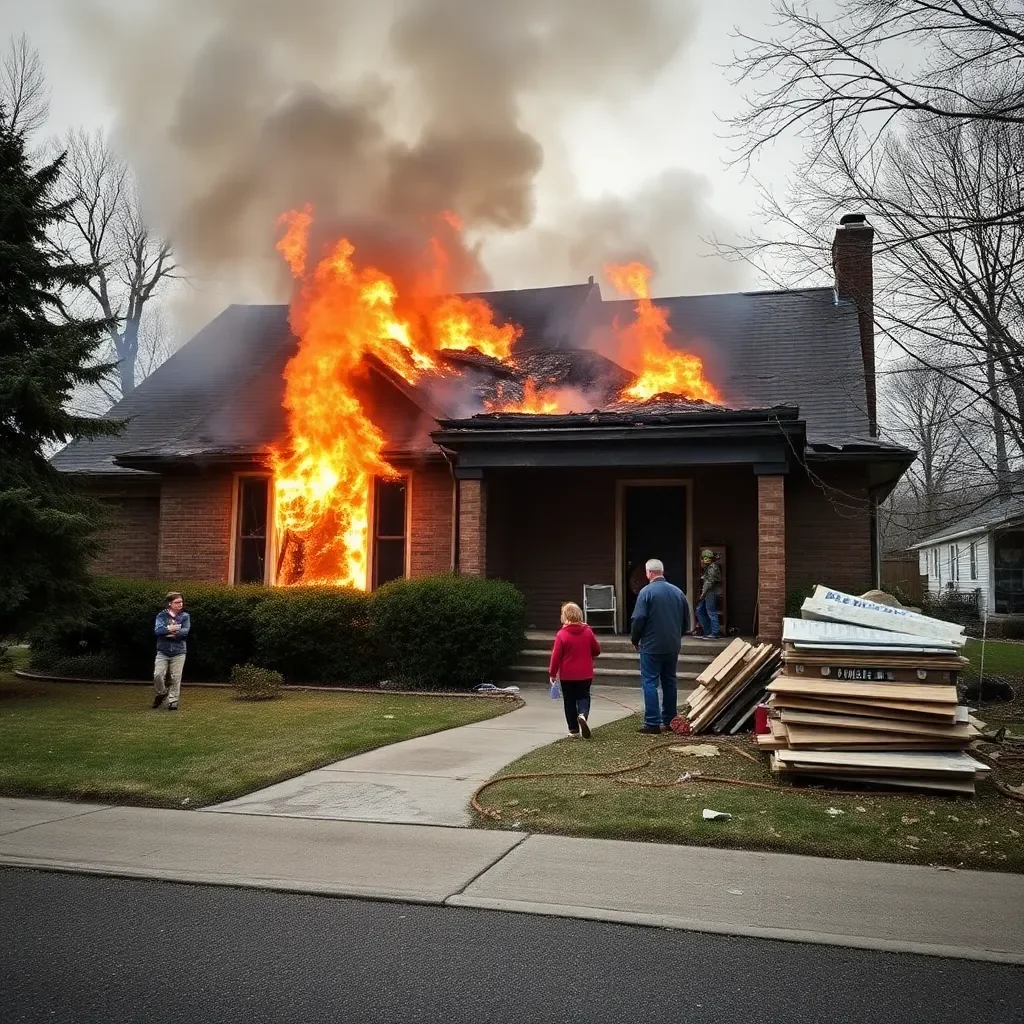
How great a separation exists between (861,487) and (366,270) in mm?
9509

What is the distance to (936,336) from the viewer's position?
8672 mm

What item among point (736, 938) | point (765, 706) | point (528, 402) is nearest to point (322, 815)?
point (736, 938)

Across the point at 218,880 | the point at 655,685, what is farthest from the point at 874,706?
the point at 218,880

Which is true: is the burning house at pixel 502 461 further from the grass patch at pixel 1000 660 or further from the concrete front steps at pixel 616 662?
the grass patch at pixel 1000 660

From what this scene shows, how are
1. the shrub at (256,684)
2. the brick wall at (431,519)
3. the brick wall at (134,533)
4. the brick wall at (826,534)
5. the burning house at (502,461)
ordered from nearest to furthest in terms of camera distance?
the shrub at (256,684) → the burning house at (502,461) → the brick wall at (826,534) → the brick wall at (431,519) → the brick wall at (134,533)

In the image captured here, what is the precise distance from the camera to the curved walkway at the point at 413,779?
6.20 meters

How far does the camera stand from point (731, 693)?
8.88 m

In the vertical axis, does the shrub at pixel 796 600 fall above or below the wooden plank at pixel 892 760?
above

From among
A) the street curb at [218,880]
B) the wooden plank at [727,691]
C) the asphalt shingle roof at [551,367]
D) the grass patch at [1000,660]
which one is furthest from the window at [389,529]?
the street curb at [218,880]

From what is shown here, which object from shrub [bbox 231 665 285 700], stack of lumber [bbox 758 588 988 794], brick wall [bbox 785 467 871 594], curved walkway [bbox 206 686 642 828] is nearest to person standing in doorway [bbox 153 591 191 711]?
shrub [bbox 231 665 285 700]

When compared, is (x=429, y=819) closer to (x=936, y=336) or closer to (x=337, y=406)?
(x=936, y=336)

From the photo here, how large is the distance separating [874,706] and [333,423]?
10695mm

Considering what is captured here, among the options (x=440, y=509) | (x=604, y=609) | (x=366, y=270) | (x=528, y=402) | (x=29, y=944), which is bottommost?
(x=29, y=944)

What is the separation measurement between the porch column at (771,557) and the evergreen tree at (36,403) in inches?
346
